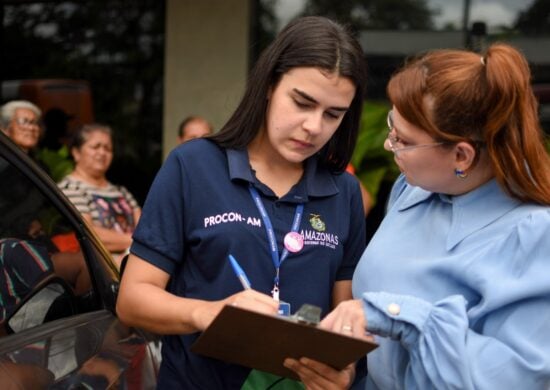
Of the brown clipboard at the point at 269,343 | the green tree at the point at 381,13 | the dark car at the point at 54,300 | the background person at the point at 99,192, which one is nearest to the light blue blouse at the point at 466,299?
the brown clipboard at the point at 269,343

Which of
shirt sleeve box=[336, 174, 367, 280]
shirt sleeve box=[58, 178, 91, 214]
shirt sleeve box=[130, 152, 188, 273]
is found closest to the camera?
shirt sleeve box=[130, 152, 188, 273]

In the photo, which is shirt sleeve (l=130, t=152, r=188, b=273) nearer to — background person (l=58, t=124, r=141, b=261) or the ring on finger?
the ring on finger

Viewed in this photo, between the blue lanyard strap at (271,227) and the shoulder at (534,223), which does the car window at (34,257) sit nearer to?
the blue lanyard strap at (271,227)

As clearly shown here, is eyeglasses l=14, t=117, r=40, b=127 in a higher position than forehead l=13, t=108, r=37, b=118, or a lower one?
lower

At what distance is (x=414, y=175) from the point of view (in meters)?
2.06

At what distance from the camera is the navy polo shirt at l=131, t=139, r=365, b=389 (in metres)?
2.22

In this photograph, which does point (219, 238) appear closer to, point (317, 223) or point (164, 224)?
point (164, 224)

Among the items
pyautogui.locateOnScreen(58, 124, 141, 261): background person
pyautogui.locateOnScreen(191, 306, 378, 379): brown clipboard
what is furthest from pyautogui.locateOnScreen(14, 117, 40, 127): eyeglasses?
pyautogui.locateOnScreen(191, 306, 378, 379): brown clipboard

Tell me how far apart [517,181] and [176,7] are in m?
6.94

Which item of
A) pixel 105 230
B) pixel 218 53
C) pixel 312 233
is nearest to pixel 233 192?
pixel 312 233

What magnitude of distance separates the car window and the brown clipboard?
714 millimetres

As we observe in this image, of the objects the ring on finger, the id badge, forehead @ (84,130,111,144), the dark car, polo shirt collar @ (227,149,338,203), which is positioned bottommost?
forehead @ (84,130,111,144)

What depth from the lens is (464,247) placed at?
1.99 m

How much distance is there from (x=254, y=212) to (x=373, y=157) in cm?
479
